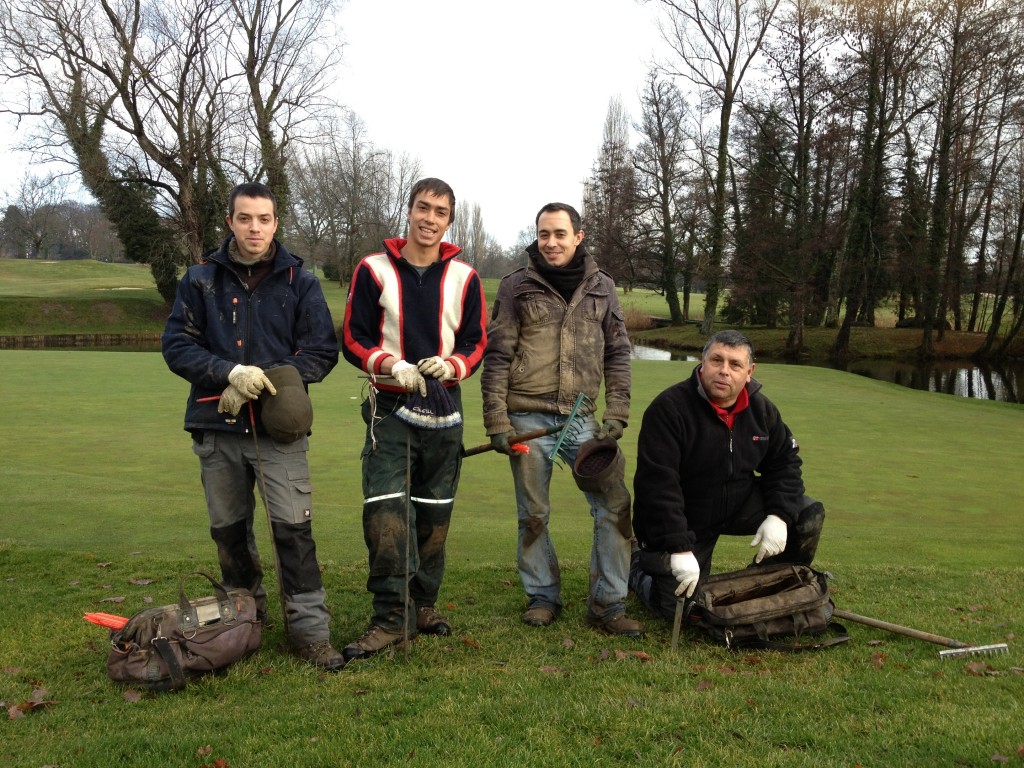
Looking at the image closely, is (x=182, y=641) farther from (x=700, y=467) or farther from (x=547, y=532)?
(x=700, y=467)

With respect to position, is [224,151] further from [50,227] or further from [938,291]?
[50,227]

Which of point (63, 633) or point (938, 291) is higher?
point (938, 291)

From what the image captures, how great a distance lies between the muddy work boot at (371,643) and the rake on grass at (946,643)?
2.19 meters

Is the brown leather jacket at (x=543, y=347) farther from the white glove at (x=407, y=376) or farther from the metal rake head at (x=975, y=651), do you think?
the metal rake head at (x=975, y=651)

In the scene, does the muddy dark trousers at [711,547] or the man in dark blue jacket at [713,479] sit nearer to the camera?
the man in dark blue jacket at [713,479]

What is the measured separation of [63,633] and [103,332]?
32470 millimetres

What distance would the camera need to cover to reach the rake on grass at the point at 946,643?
3.63m

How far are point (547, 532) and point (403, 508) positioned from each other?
785 mm

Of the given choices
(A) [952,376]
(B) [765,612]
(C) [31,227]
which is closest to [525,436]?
(B) [765,612]

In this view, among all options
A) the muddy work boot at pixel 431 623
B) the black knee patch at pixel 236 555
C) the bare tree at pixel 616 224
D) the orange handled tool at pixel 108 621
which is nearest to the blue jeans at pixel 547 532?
the muddy work boot at pixel 431 623

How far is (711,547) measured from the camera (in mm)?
4430

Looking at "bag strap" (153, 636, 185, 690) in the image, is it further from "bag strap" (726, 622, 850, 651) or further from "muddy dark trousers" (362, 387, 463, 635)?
"bag strap" (726, 622, 850, 651)

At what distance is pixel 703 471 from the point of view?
421 centimetres

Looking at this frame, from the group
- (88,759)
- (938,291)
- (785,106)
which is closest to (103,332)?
(785,106)
